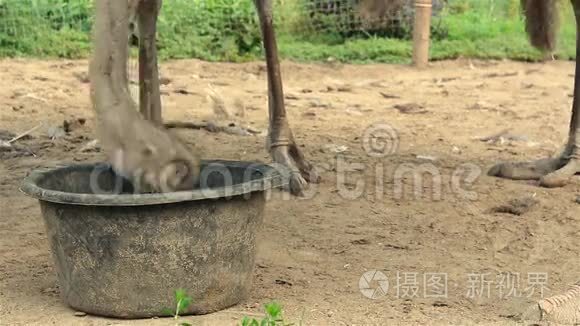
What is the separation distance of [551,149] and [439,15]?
3.59 m

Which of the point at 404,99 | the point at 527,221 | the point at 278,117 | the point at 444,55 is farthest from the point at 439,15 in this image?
the point at 527,221

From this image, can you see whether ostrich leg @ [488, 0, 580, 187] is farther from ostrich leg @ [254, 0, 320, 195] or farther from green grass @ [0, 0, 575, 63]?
green grass @ [0, 0, 575, 63]

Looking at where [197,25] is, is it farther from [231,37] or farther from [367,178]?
[367,178]

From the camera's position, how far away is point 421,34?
730cm

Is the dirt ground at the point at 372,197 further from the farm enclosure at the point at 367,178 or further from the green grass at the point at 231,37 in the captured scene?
the green grass at the point at 231,37

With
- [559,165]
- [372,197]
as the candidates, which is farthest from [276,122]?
[559,165]

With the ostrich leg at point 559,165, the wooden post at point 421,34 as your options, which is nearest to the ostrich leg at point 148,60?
the ostrich leg at point 559,165

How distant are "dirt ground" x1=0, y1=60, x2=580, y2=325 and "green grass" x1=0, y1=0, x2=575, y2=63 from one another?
381 millimetres

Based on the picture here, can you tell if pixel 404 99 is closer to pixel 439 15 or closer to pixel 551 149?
pixel 551 149

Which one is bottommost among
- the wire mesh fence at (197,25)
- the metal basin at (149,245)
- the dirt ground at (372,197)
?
the dirt ground at (372,197)

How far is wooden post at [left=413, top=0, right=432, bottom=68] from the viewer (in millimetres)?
7266

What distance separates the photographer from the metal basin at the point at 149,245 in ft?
8.48

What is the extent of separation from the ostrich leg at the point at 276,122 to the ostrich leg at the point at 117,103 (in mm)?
1738

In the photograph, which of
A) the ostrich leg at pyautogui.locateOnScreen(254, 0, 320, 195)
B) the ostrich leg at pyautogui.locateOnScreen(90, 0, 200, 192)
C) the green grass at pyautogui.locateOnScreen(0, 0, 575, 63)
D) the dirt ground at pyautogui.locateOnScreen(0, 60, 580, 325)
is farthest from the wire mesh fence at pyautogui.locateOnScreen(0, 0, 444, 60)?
the ostrich leg at pyautogui.locateOnScreen(90, 0, 200, 192)
